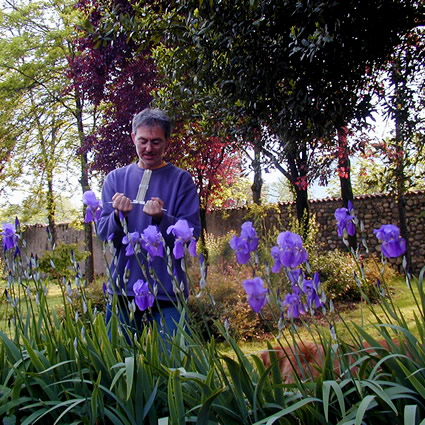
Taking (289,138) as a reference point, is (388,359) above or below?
below

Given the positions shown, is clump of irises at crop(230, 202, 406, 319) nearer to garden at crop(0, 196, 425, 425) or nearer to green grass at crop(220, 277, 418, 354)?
garden at crop(0, 196, 425, 425)

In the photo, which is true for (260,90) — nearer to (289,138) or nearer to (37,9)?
(289,138)

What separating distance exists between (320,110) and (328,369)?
3.23m

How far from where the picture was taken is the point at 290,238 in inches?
58.5

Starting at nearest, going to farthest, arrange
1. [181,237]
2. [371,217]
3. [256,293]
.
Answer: [256,293]
[181,237]
[371,217]

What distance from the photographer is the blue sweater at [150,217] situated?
7.45 ft

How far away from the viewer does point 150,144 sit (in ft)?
7.93

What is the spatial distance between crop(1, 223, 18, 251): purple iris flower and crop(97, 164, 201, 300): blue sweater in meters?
0.38

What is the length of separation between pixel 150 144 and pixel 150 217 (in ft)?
1.24

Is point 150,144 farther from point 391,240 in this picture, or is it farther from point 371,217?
point 371,217

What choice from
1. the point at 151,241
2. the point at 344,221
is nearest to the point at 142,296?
the point at 151,241

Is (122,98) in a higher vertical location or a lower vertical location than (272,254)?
higher

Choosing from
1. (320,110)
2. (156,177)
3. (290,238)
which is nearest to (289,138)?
(320,110)

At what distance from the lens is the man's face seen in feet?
7.83
